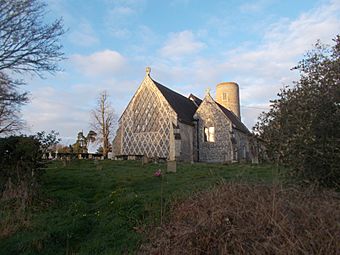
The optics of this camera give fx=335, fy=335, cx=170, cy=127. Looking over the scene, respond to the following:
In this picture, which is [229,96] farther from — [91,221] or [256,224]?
[256,224]

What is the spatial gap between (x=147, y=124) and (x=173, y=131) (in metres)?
3.46

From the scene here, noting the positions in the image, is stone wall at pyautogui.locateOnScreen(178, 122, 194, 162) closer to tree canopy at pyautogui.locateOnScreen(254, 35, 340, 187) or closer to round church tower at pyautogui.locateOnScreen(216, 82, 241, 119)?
round church tower at pyautogui.locateOnScreen(216, 82, 241, 119)

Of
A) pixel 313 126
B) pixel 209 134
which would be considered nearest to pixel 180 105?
pixel 209 134

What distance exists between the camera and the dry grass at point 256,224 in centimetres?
401

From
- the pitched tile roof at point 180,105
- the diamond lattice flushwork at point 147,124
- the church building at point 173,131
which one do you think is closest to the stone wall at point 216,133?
the church building at point 173,131

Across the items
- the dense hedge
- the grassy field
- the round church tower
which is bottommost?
the grassy field

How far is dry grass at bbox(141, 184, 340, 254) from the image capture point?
401cm

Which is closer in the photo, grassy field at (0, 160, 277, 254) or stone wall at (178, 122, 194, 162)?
grassy field at (0, 160, 277, 254)

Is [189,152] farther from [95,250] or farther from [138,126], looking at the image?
[95,250]

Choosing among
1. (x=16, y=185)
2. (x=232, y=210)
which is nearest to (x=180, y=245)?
(x=232, y=210)

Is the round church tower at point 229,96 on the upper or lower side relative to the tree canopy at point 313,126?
upper

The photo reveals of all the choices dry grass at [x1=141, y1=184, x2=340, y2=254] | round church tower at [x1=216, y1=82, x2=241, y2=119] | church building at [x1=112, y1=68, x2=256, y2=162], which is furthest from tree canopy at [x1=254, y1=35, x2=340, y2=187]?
round church tower at [x1=216, y1=82, x2=241, y2=119]

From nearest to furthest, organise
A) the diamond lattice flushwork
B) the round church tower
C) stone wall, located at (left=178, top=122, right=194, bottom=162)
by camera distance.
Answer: stone wall, located at (left=178, top=122, right=194, bottom=162) < the diamond lattice flushwork < the round church tower

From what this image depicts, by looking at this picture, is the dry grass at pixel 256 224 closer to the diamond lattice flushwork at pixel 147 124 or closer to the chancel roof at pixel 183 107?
the diamond lattice flushwork at pixel 147 124
